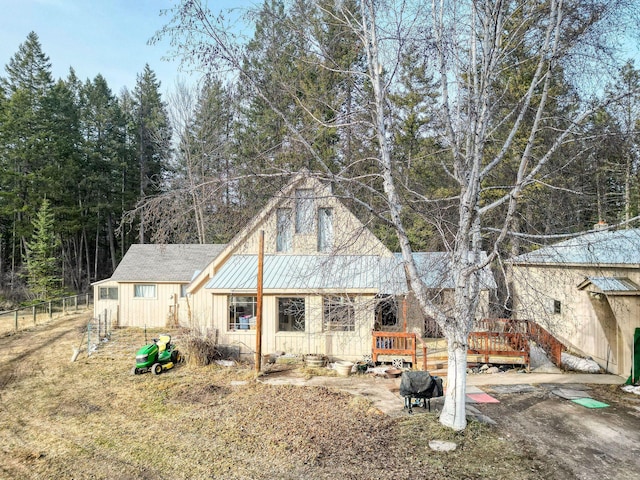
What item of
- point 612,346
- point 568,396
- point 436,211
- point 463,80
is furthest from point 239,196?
point 612,346

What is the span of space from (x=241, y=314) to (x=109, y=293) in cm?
962

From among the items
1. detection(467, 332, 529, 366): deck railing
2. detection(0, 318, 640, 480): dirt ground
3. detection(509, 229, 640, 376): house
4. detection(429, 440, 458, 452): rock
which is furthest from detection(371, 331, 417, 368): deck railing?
detection(429, 440, 458, 452): rock

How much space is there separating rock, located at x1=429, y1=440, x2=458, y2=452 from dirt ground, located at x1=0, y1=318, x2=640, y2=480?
0.10 metres

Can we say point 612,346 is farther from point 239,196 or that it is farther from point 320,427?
point 239,196

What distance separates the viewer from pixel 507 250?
7055 mm

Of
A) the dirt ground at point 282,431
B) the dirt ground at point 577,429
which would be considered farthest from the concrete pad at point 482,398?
the dirt ground at point 282,431

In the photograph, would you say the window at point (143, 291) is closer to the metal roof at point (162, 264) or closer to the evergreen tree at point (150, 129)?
the metal roof at point (162, 264)

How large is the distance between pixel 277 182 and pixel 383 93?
7.37ft

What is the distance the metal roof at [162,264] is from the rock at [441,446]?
14.7 m

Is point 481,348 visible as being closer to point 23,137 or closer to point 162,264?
point 162,264

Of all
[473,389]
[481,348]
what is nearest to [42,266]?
[481,348]

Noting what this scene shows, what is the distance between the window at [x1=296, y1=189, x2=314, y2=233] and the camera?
6.29 m

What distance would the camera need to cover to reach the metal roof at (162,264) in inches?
746

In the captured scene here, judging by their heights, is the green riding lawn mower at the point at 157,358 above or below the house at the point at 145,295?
below
